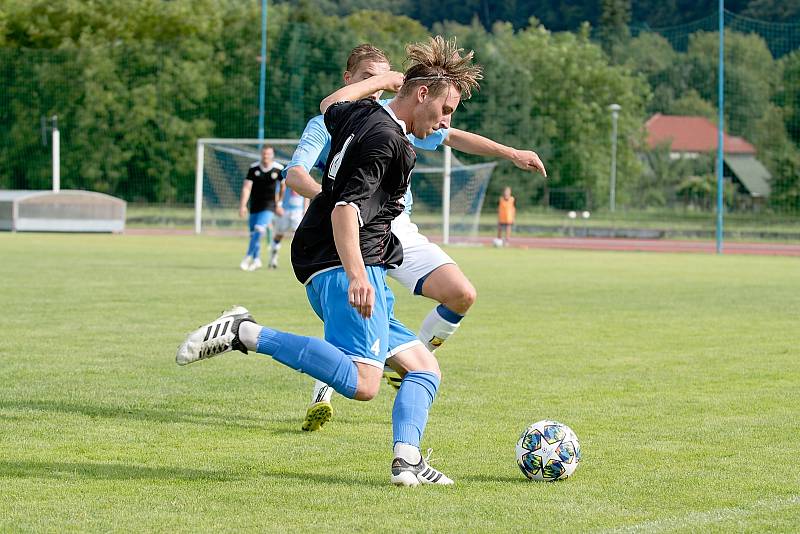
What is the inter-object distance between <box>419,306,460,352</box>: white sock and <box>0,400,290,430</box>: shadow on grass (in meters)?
1.02

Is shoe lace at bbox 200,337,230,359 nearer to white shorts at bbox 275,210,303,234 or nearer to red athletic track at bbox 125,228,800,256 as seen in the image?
white shorts at bbox 275,210,303,234

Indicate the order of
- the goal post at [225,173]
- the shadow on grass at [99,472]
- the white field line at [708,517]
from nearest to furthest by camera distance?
1. the white field line at [708,517]
2. the shadow on grass at [99,472]
3. the goal post at [225,173]

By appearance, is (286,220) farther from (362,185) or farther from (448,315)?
(362,185)

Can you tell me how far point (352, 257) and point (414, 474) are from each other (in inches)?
39.3

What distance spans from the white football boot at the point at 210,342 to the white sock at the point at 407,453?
79cm

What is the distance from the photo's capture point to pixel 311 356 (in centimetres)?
510

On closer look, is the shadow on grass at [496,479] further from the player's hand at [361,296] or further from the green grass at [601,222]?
the green grass at [601,222]

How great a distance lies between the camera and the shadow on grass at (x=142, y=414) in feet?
22.2

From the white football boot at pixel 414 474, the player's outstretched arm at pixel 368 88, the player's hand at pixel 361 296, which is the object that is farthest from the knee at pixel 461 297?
the player's hand at pixel 361 296

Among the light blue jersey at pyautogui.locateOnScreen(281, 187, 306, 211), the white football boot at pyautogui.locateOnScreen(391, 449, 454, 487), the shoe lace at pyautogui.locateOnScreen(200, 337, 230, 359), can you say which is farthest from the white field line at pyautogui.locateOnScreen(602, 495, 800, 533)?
the light blue jersey at pyautogui.locateOnScreen(281, 187, 306, 211)

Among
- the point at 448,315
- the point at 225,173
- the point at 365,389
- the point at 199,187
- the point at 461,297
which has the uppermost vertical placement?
the point at 225,173

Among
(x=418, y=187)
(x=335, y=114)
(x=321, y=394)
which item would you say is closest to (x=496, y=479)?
(x=321, y=394)

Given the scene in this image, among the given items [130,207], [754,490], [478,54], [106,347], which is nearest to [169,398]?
[106,347]

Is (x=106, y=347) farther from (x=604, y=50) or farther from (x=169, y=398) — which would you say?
(x=604, y=50)
